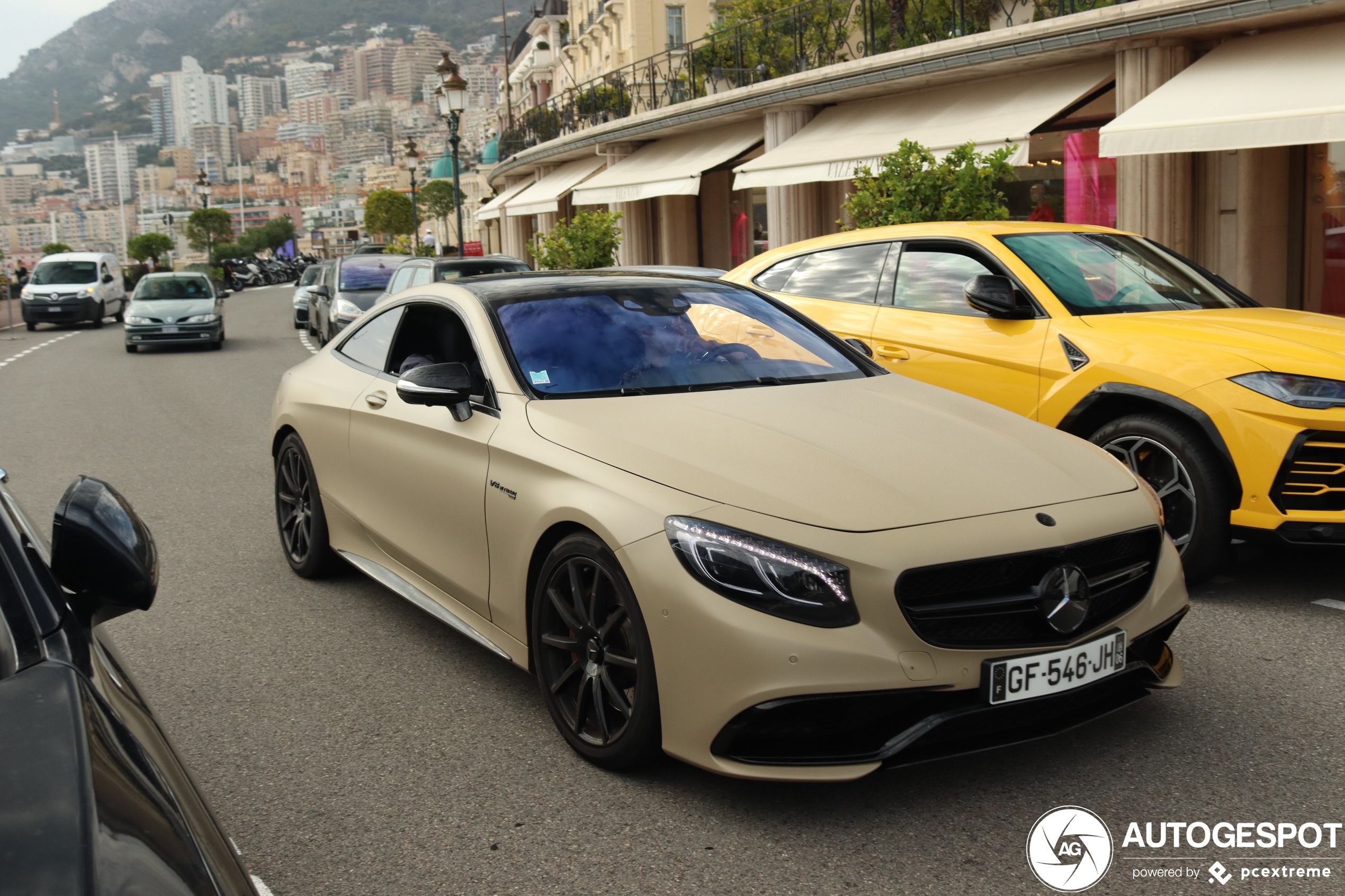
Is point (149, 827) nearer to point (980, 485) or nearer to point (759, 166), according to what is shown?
point (980, 485)

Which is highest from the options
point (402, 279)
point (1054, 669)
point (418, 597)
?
point (402, 279)

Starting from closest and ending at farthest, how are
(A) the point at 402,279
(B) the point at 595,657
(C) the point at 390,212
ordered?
(B) the point at 595,657
(A) the point at 402,279
(C) the point at 390,212

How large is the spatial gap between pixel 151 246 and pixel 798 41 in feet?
246

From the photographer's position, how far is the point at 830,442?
3.77 m

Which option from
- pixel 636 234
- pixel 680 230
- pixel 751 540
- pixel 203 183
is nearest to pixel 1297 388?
pixel 751 540

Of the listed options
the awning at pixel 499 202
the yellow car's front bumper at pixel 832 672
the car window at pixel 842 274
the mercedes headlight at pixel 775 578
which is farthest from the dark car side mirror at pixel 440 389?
the awning at pixel 499 202

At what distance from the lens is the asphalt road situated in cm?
313

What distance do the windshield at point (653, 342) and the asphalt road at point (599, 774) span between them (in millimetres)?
1175

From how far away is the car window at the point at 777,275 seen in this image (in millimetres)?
7805

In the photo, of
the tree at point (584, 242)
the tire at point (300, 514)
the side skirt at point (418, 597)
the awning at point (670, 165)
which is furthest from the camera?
the awning at point (670, 165)

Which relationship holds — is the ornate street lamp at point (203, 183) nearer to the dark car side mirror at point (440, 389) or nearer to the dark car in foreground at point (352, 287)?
the dark car in foreground at point (352, 287)

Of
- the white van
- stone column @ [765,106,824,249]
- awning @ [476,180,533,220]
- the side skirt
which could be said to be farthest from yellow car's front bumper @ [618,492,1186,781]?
awning @ [476,180,533,220]

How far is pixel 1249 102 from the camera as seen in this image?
39.3ft

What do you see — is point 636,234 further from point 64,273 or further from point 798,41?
point 64,273
